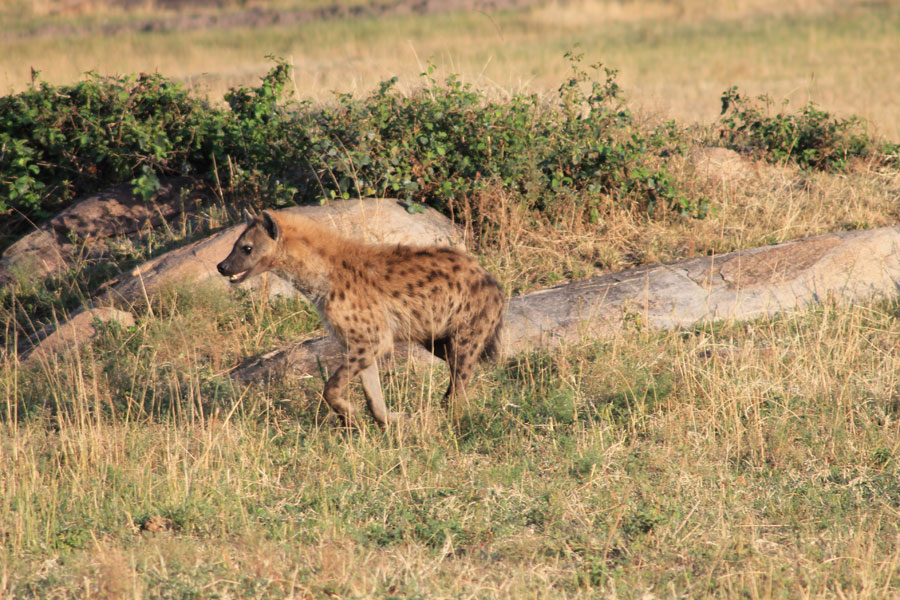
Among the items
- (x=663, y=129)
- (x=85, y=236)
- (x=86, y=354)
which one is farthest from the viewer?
(x=663, y=129)

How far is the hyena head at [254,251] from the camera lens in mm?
6348

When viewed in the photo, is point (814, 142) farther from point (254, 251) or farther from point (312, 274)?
point (254, 251)

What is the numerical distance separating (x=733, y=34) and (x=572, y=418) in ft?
80.2

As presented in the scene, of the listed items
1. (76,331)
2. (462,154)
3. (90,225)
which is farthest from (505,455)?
(90,225)

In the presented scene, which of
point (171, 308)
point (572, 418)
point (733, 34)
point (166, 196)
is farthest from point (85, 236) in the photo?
point (733, 34)

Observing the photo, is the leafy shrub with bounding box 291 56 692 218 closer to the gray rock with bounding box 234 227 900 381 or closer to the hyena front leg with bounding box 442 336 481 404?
the gray rock with bounding box 234 227 900 381

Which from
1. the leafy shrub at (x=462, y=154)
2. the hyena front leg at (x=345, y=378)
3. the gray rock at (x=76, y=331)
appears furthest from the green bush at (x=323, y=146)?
the hyena front leg at (x=345, y=378)

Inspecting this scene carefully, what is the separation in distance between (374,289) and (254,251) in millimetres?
830

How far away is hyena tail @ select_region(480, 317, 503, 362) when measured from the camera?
21.9ft

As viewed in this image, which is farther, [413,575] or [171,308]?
[171,308]

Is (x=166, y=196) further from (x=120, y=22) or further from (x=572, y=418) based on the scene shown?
(x=120, y=22)

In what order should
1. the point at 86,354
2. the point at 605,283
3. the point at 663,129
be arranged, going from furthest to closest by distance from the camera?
the point at 663,129 < the point at 605,283 < the point at 86,354

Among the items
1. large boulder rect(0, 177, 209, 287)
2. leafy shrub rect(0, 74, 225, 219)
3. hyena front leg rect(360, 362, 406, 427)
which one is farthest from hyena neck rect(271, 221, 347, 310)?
leafy shrub rect(0, 74, 225, 219)

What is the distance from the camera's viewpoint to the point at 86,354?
7.46 meters
